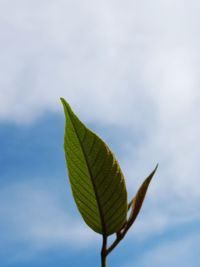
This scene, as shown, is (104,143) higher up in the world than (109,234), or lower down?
higher up

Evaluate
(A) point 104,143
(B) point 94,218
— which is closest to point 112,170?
(A) point 104,143

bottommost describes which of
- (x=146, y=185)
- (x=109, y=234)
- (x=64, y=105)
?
(x=109, y=234)

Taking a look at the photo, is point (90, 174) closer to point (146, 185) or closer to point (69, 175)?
point (69, 175)

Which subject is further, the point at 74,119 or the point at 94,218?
the point at 94,218
